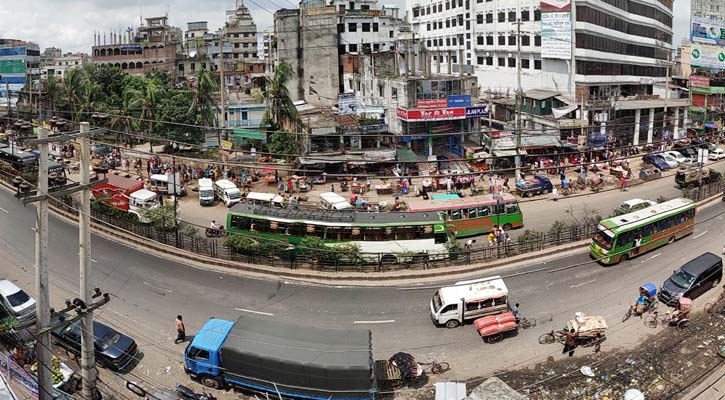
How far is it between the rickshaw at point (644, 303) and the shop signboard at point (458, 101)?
996 inches

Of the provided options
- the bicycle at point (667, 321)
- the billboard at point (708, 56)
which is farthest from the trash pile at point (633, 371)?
the billboard at point (708, 56)

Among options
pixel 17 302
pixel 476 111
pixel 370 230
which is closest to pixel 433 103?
pixel 476 111

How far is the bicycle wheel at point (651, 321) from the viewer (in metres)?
21.1

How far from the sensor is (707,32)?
60.8 meters

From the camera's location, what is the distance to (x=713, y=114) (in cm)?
5738

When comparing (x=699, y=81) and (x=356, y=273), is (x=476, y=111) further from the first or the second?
(x=699, y=81)

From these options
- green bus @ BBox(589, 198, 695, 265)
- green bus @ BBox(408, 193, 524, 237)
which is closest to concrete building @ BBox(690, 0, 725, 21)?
green bus @ BBox(589, 198, 695, 265)

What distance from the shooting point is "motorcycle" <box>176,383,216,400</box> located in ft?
54.3

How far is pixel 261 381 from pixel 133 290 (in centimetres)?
966

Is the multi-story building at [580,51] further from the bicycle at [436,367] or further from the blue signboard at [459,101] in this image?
the bicycle at [436,367]

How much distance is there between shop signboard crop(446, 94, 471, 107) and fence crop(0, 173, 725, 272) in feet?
59.2

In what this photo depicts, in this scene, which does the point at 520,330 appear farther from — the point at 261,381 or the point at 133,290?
the point at 133,290

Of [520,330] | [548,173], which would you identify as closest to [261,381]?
[520,330]

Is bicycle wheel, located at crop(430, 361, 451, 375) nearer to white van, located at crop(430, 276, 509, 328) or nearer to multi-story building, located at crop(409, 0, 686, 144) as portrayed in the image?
white van, located at crop(430, 276, 509, 328)
